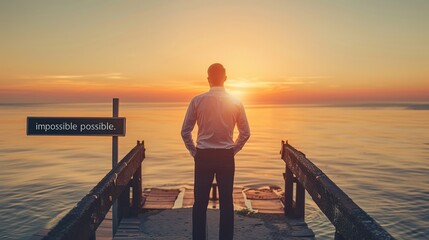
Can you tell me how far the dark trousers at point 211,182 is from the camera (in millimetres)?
4809

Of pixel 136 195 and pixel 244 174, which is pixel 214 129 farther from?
pixel 244 174

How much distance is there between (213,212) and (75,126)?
3.05 m

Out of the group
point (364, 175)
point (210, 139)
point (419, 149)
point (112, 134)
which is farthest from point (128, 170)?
point (419, 149)

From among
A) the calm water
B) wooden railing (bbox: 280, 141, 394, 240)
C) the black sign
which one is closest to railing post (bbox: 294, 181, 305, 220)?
wooden railing (bbox: 280, 141, 394, 240)

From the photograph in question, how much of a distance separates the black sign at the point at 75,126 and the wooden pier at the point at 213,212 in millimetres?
528

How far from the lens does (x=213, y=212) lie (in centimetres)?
766

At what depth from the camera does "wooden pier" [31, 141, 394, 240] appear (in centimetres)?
338

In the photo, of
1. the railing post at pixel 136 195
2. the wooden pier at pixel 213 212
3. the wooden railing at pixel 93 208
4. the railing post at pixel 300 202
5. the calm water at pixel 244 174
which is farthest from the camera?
the calm water at pixel 244 174

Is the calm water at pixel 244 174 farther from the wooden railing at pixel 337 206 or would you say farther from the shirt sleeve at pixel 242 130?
the shirt sleeve at pixel 242 130

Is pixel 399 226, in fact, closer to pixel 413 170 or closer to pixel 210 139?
pixel 210 139

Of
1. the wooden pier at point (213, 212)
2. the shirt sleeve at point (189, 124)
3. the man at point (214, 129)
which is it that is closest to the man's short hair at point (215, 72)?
the man at point (214, 129)

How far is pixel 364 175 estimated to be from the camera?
20.3 m

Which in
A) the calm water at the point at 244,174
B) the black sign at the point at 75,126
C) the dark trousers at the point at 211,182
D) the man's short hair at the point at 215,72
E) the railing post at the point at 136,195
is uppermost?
the man's short hair at the point at 215,72

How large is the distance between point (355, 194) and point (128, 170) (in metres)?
12.2
